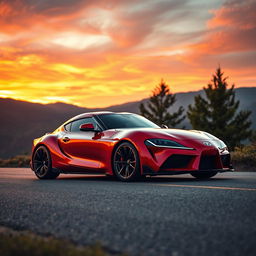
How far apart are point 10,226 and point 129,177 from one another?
12.9 ft

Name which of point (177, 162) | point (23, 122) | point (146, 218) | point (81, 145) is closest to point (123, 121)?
point (81, 145)

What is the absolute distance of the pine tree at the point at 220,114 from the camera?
44531mm

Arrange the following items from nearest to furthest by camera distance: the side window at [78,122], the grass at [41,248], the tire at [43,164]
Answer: the grass at [41,248] < the side window at [78,122] < the tire at [43,164]

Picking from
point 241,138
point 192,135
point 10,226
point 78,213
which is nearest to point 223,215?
point 78,213

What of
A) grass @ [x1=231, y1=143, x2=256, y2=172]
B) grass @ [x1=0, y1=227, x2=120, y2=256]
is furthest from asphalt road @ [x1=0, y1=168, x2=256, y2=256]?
grass @ [x1=231, y1=143, x2=256, y2=172]

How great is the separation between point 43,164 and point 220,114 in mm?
37383

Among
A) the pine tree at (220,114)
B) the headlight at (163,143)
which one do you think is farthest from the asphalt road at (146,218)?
the pine tree at (220,114)

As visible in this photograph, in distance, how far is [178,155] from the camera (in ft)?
25.2

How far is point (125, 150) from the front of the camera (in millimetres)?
8062

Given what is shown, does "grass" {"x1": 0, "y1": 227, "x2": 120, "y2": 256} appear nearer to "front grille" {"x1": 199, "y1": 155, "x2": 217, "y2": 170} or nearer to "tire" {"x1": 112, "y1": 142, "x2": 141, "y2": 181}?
"tire" {"x1": 112, "y1": 142, "x2": 141, "y2": 181}

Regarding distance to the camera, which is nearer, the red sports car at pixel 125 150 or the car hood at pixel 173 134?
the red sports car at pixel 125 150

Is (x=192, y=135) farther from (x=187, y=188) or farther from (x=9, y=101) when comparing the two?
(x=9, y=101)

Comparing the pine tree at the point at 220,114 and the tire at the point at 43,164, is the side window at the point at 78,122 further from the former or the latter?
the pine tree at the point at 220,114

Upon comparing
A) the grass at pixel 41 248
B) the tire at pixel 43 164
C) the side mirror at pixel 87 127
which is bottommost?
the grass at pixel 41 248
